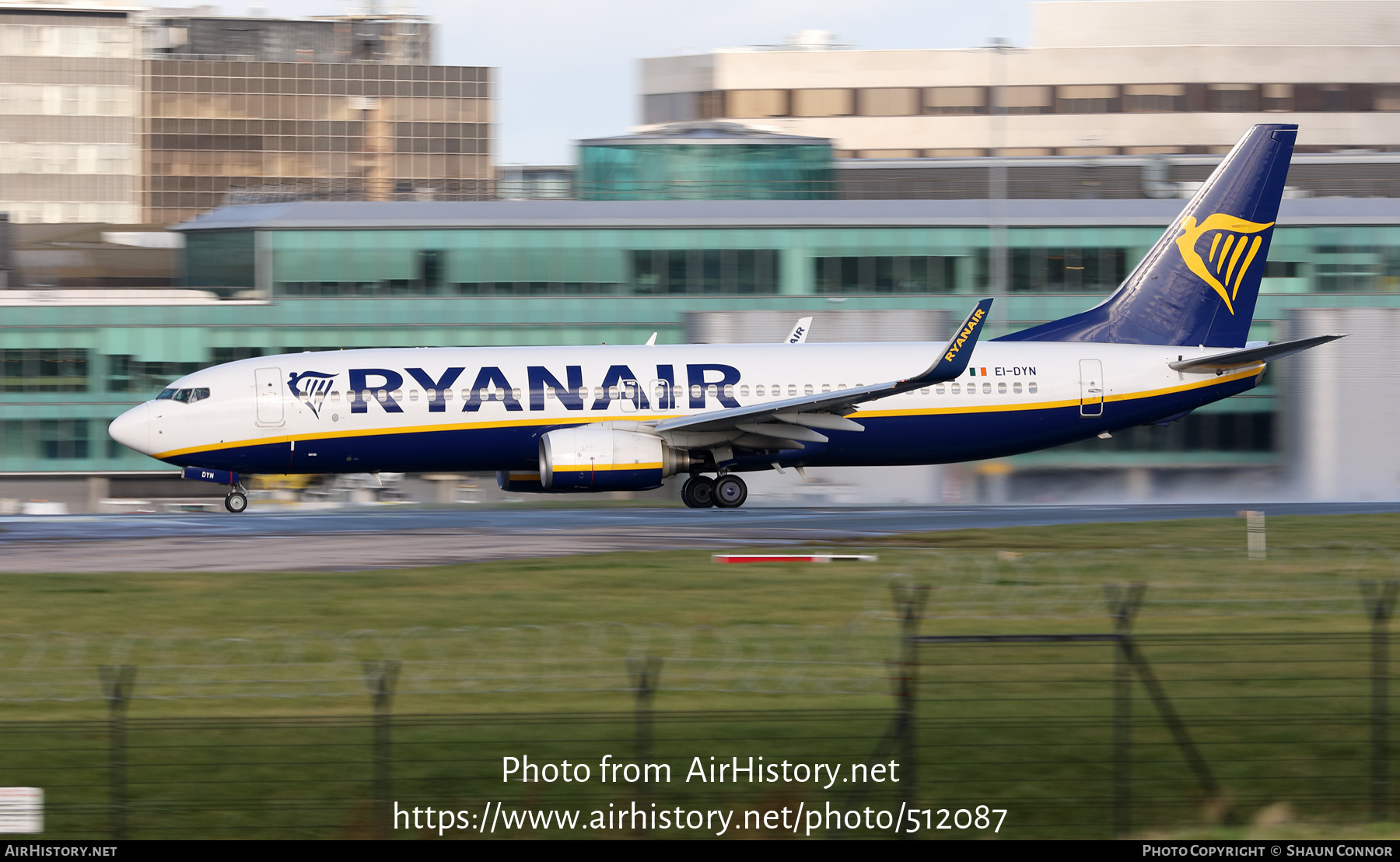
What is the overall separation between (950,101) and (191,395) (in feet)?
288

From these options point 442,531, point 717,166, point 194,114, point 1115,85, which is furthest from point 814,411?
point 194,114

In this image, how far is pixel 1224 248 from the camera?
130 feet

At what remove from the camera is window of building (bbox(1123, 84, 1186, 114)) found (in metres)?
114

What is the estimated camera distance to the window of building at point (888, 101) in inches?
4545

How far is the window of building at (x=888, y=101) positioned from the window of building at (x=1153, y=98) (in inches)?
591

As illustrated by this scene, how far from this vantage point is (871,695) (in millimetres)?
14797

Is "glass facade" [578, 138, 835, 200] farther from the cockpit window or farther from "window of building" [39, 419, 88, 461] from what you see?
the cockpit window

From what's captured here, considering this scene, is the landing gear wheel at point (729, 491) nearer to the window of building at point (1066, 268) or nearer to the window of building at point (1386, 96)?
the window of building at point (1066, 268)

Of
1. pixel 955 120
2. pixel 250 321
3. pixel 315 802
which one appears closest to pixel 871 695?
pixel 315 802

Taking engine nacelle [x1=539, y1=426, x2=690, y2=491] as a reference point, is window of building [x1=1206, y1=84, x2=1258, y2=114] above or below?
above

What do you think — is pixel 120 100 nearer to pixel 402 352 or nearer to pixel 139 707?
pixel 402 352

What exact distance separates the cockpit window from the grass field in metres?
12.4

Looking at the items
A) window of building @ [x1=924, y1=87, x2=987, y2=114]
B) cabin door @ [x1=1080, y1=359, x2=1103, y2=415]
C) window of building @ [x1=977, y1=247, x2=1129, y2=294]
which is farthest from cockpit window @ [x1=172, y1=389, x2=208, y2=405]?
window of building @ [x1=924, y1=87, x2=987, y2=114]

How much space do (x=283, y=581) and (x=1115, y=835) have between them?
15.0m
